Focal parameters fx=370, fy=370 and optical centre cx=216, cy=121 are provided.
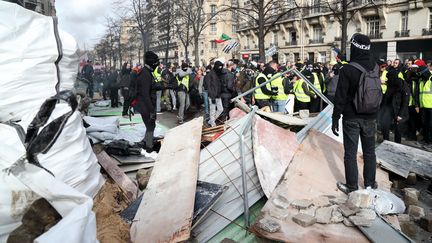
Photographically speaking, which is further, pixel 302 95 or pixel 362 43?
pixel 302 95

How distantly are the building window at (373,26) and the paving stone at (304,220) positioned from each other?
33.5 meters

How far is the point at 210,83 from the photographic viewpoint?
9477 mm

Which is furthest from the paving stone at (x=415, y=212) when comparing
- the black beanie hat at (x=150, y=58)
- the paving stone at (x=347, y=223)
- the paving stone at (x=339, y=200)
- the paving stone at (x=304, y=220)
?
the black beanie hat at (x=150, y=58)

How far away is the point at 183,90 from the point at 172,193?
25.8ft

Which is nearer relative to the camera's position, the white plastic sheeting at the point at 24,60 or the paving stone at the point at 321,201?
the white plastic sheeting at the point at 24,60

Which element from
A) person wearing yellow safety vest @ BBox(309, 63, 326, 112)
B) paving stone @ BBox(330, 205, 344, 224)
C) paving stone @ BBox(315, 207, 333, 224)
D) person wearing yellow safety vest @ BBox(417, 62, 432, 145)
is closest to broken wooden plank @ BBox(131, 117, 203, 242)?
paving stone @ BBox(315, 207, 333, 224)

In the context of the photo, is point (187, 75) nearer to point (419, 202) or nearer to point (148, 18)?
point (419, 202)

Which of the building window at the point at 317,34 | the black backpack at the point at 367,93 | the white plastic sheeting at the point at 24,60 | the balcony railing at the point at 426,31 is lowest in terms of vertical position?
the black backpack at the point at 367,93

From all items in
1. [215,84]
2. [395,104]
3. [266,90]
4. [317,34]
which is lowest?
[395,104]

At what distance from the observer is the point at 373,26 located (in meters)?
33.8

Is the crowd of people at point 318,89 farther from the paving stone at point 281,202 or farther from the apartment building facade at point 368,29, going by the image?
the apartment building facade at point 368,29

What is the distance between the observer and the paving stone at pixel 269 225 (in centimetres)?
336

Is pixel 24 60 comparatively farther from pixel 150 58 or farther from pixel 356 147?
pixel 356 147

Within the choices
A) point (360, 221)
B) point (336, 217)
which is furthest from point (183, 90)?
point (360, 221)
